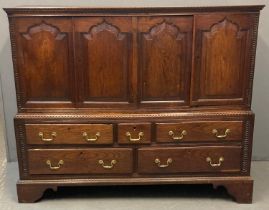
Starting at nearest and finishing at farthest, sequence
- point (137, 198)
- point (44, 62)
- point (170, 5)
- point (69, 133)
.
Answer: point (44, 62)
point (69, 133)
point (137, 198)
point (170, 5)

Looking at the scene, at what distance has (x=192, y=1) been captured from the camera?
9.05ft

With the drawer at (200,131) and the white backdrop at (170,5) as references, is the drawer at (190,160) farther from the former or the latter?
the white backdrop at (170,5)

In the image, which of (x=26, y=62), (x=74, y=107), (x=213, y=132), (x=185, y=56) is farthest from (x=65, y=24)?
(x=213, y=132)

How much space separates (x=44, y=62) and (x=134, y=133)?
71cm

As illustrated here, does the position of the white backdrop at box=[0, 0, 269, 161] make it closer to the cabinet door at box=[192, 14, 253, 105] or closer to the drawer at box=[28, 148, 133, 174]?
the cabinet door at box=[192, 14, 253, 105]

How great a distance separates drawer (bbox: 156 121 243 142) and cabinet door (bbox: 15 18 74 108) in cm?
62

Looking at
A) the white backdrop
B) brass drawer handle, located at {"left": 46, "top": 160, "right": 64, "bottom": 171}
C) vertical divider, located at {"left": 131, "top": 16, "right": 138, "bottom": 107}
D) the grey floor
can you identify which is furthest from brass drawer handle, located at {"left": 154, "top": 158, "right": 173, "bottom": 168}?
the white backdrop

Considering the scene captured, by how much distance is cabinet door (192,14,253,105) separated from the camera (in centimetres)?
220

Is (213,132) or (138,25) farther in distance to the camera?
(213,132)

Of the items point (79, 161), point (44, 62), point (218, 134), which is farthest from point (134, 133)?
point (44, 62)

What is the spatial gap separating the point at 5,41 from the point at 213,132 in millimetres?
1698

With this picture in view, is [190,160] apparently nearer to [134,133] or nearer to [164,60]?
[134,133]

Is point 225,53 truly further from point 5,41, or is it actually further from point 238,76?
point 5,41

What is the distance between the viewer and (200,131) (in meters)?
2.36
